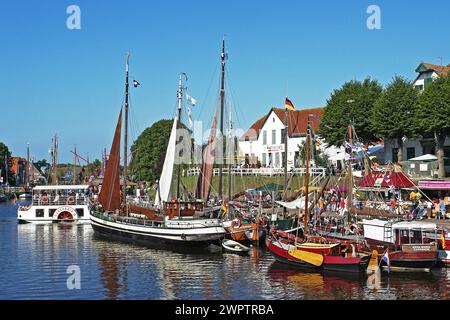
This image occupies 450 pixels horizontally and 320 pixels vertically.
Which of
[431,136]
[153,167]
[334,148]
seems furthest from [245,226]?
[153,167]

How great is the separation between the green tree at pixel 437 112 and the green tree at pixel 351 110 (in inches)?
342

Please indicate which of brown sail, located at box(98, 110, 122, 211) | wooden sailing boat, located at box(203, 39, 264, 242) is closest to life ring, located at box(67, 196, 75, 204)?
brown sail, located at box(98, 110, 122, 211)

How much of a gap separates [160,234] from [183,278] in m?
12.7

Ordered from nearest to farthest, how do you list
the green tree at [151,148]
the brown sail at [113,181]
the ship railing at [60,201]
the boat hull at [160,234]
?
the boat hull at [160,234] < the brown sail at [113,181] < the ship railing at [60,201] < the green tree at [151,148]

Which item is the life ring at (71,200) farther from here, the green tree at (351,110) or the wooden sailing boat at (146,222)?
the green tree at (351,110)

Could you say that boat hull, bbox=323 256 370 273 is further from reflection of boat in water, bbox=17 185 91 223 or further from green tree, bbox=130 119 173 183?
green tree, bbox=130 119 173 183

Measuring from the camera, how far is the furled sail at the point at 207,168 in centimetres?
5247

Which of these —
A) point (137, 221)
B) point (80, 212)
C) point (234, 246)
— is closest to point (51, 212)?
point (80, 212)

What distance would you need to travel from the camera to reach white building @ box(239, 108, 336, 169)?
93.1m

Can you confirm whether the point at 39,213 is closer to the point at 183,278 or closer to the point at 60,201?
the point at 60,201

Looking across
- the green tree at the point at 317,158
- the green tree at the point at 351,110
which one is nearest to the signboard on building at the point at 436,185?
the green tree at the point at 351,110
